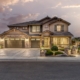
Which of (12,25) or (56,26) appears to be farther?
(12,25)

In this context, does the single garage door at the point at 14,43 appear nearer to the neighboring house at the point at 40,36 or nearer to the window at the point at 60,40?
the neighboring house at the point at 40,36

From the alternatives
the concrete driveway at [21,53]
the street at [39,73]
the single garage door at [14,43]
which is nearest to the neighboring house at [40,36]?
the single garage door at [14,43]

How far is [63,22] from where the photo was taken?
138 feet

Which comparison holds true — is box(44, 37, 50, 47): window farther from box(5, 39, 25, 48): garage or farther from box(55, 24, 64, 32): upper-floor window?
box(5, 39, 25, 48): garage

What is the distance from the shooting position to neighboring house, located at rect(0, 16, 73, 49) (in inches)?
1618

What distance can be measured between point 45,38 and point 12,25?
11.8 metres

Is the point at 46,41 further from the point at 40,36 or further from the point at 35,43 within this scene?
the point at 35,43

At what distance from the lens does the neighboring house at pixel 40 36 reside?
135ft

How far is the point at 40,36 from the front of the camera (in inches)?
1646

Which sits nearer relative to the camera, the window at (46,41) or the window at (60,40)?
the window at (60,40)

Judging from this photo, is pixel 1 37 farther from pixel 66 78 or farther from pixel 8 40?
pixel 66 78

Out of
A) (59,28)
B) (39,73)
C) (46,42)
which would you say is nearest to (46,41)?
(46,42)

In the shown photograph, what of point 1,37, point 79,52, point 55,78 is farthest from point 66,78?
point 1,37

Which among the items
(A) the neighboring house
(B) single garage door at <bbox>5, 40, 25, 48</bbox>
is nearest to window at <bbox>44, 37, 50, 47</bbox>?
(A) the neighboring house
